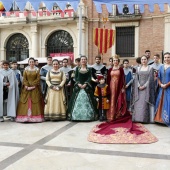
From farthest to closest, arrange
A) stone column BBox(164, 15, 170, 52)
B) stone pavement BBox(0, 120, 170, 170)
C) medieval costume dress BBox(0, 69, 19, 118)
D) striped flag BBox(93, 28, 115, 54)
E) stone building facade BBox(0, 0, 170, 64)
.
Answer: stone building facade BBox(0, 0, 170, 64) → stone column BBox(164, 15, 170, 52) → striped flag BBox(93, 28, 115, 54) → medieval costume dress BBox(0, 69, 19, 118) → stone pavement BBox(0, 120, 170, 170)

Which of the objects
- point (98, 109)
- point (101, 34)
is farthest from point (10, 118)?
point (101, 34)

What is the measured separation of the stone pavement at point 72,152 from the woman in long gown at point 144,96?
1.73 ft

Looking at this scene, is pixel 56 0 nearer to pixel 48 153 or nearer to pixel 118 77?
pixel 118 77

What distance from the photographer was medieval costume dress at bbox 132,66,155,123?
5305 mm

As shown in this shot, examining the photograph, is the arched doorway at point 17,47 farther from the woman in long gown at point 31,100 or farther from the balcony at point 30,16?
the woman in long gown at point 31,100

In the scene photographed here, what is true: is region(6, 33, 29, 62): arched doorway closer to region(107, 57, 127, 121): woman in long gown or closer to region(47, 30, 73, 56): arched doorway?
region(47, 30, 73, 56): arched doorway

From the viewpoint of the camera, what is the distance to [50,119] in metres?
5.64

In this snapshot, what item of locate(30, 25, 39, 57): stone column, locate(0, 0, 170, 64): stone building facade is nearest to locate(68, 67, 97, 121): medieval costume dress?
locate(0, 0, 170, 64): stone building facade

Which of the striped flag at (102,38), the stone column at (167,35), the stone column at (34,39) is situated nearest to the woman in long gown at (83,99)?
the striped flag at (102,38)

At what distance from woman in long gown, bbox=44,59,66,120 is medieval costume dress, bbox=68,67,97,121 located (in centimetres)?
A: 21

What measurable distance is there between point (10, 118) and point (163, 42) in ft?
38.0

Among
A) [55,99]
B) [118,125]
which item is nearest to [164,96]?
[118,125]

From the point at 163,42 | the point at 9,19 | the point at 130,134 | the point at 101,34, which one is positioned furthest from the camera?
the point at 9,19

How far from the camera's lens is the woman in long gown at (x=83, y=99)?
5.59m
